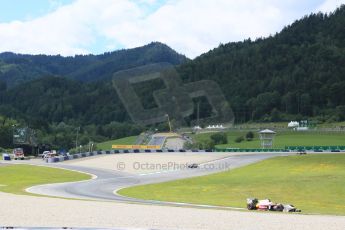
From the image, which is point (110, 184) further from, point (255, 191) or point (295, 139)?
point (295, 139)

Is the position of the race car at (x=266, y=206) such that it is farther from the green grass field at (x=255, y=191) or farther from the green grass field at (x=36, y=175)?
the green grass field at (x=36, y=175)

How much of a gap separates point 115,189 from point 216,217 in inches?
1103

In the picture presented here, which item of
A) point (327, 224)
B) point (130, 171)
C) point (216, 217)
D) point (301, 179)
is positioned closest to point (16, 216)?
point (216, 217)

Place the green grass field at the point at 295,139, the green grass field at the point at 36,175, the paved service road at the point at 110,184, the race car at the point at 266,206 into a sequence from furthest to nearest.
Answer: the green grass field at the point at 295,139
the green grass field at the point at 36,175
the paved service road at the point at 110,184
the race car at the point at 266,206

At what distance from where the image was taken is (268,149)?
12862 centimetres

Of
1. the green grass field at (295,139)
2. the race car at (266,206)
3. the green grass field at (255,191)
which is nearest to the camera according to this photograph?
the race car at (266,206)

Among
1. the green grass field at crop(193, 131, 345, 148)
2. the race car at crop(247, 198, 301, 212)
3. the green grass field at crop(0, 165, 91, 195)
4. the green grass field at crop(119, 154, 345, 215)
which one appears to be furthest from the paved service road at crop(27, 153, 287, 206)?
the green grass field at crop(193, 131, 345, 148)

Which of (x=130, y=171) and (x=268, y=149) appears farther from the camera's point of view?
(x=268, y=149)

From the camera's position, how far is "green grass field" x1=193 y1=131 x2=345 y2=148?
151m

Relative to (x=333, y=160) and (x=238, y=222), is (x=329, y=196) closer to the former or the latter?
(x=238, y=222)

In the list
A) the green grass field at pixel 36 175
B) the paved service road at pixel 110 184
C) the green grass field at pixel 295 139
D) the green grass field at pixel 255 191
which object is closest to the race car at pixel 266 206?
the green grass field at pixel 255 191

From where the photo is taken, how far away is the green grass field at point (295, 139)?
15088cm

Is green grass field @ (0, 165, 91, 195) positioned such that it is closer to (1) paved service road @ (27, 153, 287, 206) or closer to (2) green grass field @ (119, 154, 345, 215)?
(1) paved service road @ (27, 153, 287, 206)

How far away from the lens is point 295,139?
166500 millimetres
